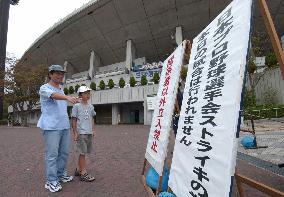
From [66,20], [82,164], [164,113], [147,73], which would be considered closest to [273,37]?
[164,113]

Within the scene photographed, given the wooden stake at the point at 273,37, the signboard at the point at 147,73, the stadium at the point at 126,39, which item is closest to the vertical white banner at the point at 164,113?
the wooden stake at the point at 273,37

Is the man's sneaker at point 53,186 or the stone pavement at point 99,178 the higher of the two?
the man's sneaker at point 53,186

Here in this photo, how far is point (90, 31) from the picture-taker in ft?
113

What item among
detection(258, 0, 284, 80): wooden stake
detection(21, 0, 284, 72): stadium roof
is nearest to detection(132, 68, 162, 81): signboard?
detection(21, 0, 284, 72): stadium roof

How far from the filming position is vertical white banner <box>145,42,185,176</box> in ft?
12.1

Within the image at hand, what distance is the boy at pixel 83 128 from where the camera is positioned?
486 cm

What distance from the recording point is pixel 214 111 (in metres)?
2.53

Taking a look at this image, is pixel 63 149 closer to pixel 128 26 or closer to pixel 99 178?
pixel 99 178

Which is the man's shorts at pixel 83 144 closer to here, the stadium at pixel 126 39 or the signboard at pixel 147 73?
the stadium at pixel 126 39

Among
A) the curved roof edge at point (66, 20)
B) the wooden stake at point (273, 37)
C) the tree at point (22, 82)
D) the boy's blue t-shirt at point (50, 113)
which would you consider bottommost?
the boy's blue t-shirt at point (50, 113)

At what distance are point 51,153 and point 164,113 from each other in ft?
5.88

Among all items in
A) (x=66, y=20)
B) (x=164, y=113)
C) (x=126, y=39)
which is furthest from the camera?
(x=126, y=39)

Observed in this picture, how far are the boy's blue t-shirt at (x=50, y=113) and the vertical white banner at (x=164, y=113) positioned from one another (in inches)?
56.2

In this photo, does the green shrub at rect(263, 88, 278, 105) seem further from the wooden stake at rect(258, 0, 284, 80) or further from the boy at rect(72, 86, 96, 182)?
the wooden stake at rect(258, 0, 284, 80)
